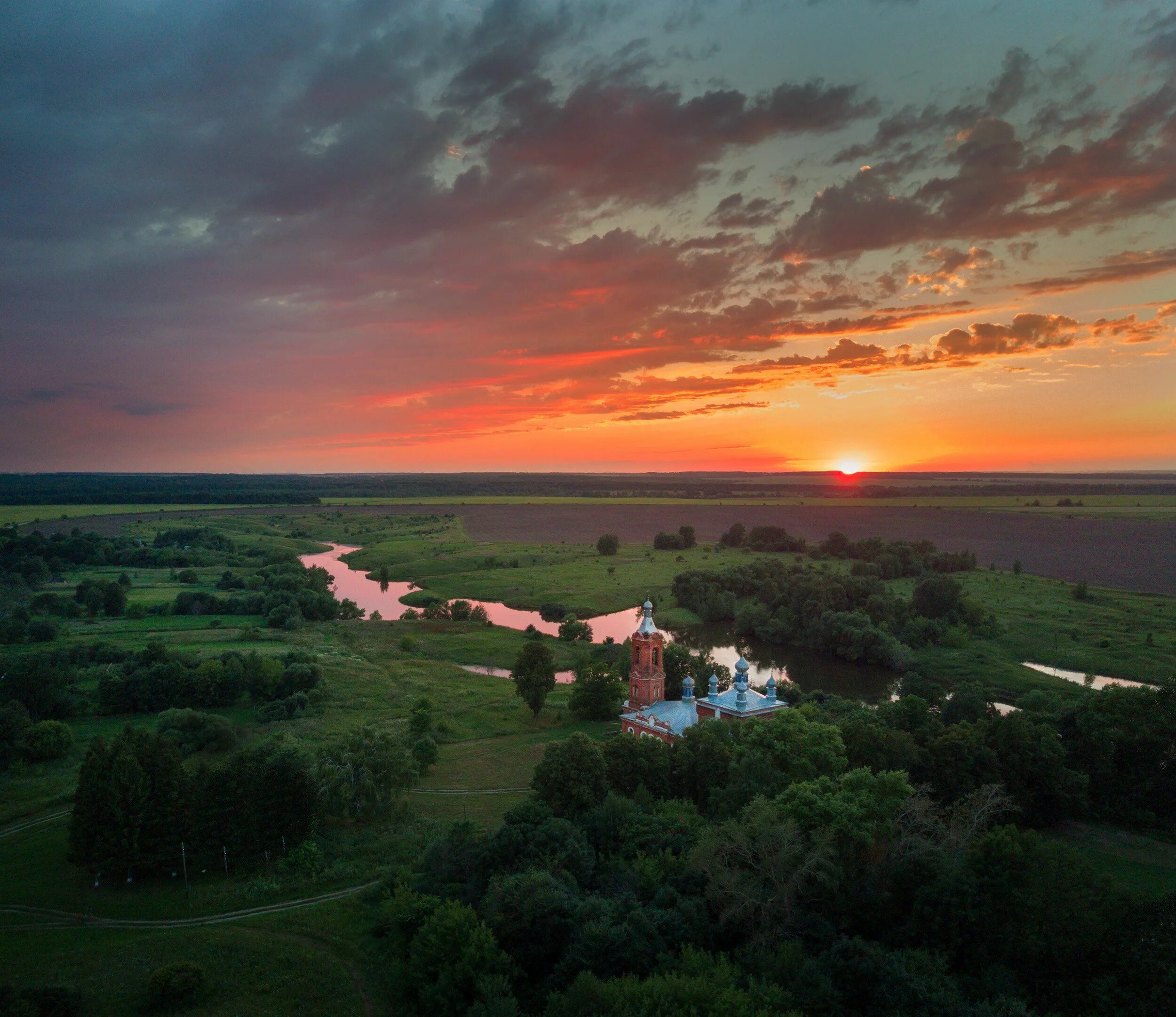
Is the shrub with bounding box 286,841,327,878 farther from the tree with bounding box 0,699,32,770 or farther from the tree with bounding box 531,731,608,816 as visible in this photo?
the tree with bounding box 0,699,32,770

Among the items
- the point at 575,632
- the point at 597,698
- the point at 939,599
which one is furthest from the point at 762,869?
the point at 939,599

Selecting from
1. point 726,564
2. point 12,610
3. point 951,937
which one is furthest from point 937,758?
point 12,610

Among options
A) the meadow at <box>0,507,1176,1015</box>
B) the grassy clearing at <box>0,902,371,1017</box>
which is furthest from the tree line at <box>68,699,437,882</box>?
the grassy clearing at <box>0,902,371,1017</box>

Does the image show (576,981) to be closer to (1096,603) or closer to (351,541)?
(1096,603)

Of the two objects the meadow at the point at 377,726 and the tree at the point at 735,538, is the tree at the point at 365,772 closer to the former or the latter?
the meadow at the point at 377,726

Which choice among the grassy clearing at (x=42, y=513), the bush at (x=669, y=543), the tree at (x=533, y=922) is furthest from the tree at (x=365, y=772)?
the grassy clearing at (x=42, y=513)

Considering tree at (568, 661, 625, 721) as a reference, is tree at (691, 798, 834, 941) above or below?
above

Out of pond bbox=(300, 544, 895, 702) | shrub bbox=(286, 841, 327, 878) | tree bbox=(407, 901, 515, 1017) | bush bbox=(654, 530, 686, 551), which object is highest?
bush bbox=(654, 530, 686, 551)
